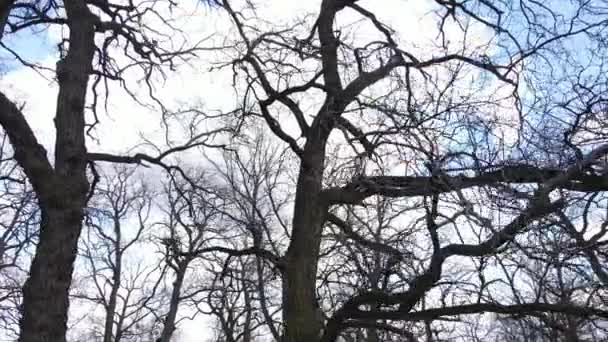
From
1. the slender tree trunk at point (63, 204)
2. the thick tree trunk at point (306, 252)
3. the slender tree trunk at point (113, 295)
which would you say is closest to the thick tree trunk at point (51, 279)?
the slender tree trunk at point (63, 204)

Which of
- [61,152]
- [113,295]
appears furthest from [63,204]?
[113,295]

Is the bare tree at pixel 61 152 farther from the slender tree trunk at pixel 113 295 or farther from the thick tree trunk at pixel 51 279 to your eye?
the slender tree trunk at pixel 113 295

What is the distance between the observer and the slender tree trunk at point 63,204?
6.69 m

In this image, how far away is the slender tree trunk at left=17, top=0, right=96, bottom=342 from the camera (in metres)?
6.69

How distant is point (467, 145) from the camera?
5727mm

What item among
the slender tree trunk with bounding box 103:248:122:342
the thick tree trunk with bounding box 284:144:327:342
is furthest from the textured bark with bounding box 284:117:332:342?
the slender tree trunk with bounding box 103:248:122:342

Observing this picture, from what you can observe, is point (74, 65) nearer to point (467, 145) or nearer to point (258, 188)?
point (467, 145)

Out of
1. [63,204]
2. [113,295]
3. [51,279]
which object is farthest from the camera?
[113,295]

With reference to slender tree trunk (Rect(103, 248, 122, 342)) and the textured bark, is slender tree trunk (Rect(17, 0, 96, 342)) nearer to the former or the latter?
the textured bark

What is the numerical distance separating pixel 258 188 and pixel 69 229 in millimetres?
11751

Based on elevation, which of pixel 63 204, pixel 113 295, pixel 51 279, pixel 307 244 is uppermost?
pixel 113 295

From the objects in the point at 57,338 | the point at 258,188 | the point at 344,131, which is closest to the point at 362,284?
the point at 344,131

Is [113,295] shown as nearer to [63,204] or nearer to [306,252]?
[63,204]

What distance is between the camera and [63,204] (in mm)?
7141
